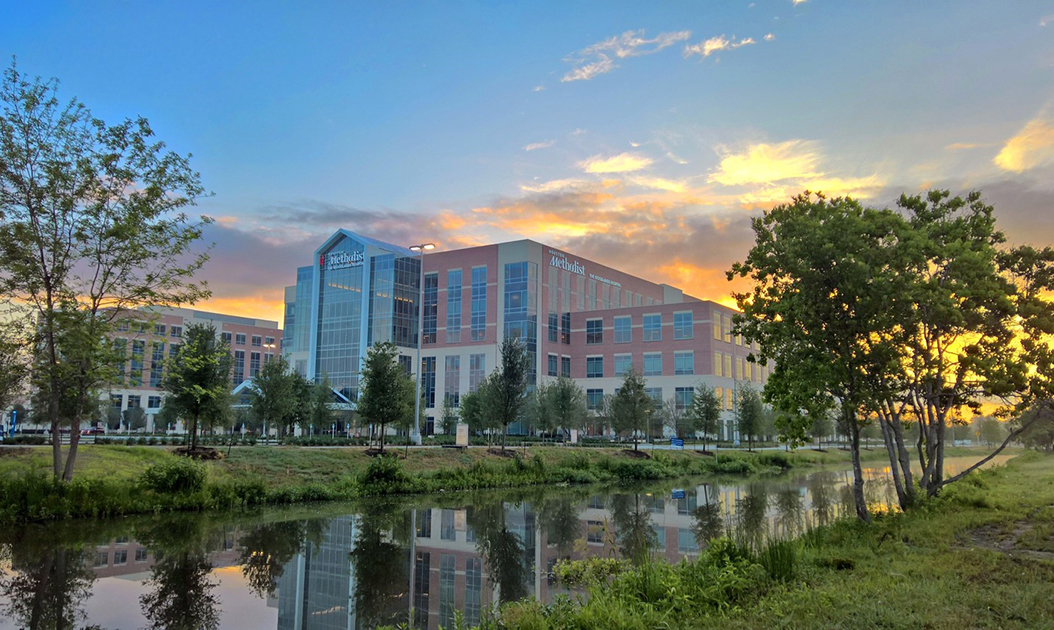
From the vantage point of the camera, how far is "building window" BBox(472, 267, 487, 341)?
281 ft

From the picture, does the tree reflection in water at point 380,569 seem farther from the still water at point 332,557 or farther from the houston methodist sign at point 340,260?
the houston methodist sign at point 340,260

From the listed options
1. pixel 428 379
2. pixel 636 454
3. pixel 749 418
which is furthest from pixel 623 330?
pixel 636 454

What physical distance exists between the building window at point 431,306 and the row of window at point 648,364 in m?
20.3

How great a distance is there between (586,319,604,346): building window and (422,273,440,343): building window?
1937 centimetres

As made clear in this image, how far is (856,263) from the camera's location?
15297 mm

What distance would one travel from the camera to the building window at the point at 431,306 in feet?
293

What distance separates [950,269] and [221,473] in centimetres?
2508

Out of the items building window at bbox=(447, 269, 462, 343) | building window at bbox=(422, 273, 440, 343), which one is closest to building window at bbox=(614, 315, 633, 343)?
building window at bbox=(447, 269, 462, 343)

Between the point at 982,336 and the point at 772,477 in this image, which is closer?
the point at 982,336

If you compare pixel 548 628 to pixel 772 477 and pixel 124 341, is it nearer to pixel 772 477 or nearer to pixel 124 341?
pixel 124 341

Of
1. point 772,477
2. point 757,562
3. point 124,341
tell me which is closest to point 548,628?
point 757,562

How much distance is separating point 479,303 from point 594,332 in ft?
49.3

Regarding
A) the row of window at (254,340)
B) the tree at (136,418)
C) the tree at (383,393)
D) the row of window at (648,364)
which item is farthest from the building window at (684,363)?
the row of window at (254,340)

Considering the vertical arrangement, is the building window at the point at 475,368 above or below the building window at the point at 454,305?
below
